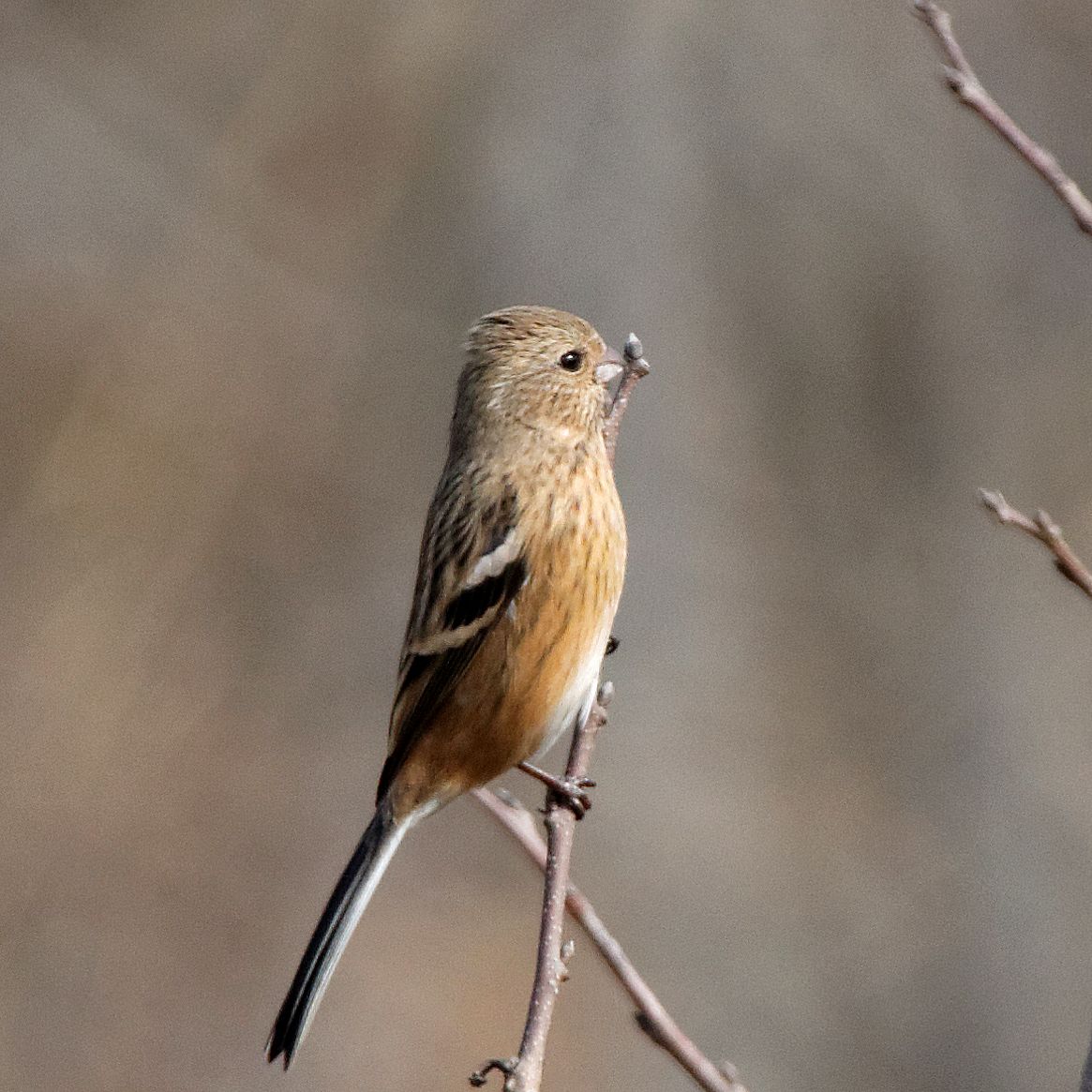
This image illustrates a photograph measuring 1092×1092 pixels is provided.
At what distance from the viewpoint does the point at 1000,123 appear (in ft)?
8.57

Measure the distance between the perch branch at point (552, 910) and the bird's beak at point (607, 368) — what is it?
10.9 inches

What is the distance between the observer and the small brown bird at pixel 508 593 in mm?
4566

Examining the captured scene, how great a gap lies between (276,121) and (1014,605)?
663 cm

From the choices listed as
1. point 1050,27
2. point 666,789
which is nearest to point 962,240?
point 1050,27

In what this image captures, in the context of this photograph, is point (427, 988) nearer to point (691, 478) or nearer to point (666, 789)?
point (666, 789)

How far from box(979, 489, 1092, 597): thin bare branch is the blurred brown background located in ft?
25.3

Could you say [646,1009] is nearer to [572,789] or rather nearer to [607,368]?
[572,789]

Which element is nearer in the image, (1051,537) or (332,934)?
(1051,537)

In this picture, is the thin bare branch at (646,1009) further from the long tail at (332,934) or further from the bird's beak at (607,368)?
the bird's beak at (607,368)

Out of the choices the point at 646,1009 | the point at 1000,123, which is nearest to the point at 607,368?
the point at 1000,123

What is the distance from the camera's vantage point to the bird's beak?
4.84 m

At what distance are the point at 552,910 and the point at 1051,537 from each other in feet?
4.06

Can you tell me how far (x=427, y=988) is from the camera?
1002cm

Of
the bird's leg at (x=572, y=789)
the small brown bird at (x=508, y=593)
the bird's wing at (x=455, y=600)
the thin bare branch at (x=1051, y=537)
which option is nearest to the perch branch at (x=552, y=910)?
the bird's leg at (x=572, y=789)
